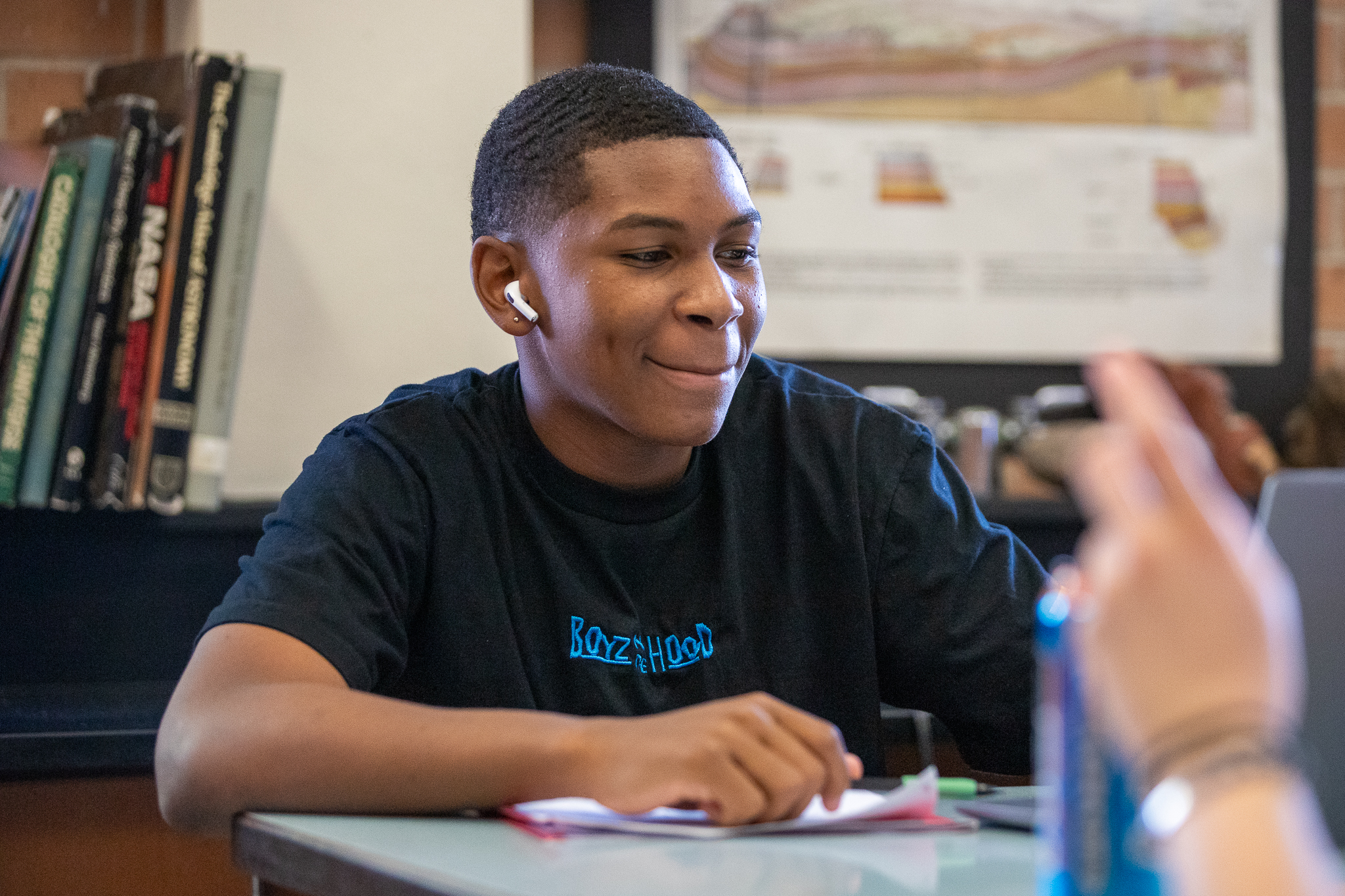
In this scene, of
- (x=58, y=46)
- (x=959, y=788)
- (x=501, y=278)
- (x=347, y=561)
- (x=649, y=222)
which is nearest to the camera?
(x=959, y=788)

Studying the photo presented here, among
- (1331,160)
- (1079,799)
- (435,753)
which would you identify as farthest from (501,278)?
(1331,160)

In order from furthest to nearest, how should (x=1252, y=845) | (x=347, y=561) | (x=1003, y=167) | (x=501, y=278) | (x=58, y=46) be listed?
1. (x=1003, y=167)
2. (x=58, y=46)
3. (x=501, y=278)
4. (x=347, y=561)
5. (x=1252, y=845)

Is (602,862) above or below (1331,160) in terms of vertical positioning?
below

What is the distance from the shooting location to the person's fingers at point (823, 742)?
755 millimetres

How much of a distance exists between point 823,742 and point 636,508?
1.54 ft

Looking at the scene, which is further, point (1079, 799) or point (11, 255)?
point (11, 255)

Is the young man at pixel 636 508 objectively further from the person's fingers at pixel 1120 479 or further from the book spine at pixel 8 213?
the person's fingers at pixel 1120 479

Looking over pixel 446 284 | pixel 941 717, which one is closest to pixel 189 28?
pixel 446 284

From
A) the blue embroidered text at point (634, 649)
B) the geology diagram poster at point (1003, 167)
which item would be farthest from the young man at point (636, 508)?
the geology diagram poster at point (1003, 167)

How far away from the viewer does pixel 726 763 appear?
2.42ft

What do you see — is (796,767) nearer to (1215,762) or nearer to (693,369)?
(1215,762)

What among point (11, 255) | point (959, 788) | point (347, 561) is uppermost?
point (11, 255)

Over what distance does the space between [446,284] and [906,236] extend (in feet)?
2.35

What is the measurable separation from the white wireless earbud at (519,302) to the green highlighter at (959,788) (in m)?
0.51
